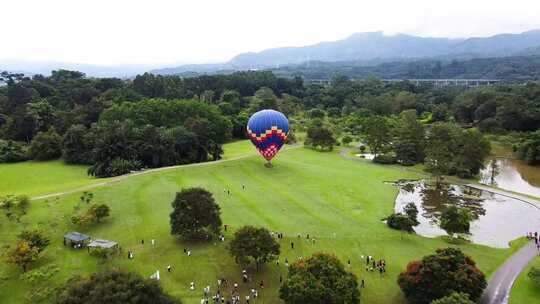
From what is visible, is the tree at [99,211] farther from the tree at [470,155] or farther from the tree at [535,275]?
the tree at [470,155]

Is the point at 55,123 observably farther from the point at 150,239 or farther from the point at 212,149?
the point at 150,239

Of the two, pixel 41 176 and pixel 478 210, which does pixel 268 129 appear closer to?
pixel 478 210

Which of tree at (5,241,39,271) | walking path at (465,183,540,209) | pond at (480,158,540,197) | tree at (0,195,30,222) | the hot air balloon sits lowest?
pond at (480,158,540,197)

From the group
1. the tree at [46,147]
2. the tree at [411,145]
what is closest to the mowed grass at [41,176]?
the tree at [46,147]

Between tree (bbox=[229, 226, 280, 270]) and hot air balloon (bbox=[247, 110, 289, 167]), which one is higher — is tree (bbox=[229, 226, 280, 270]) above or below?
below

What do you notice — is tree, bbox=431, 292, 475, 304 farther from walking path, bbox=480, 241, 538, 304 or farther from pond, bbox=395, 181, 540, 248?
pond, bbox=395, 181, 540, 248

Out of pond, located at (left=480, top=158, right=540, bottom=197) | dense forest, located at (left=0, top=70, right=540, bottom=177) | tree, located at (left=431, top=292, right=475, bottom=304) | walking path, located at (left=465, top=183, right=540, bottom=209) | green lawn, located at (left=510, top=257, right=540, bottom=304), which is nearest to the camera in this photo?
tree, located at (left=431, top=292, right=475, bottom=304)

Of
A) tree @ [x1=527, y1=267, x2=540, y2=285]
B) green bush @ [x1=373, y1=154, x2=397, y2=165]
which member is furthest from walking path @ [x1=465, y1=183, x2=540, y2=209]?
tree @ [x1=527, y1=267, x2=540, y2=285]
